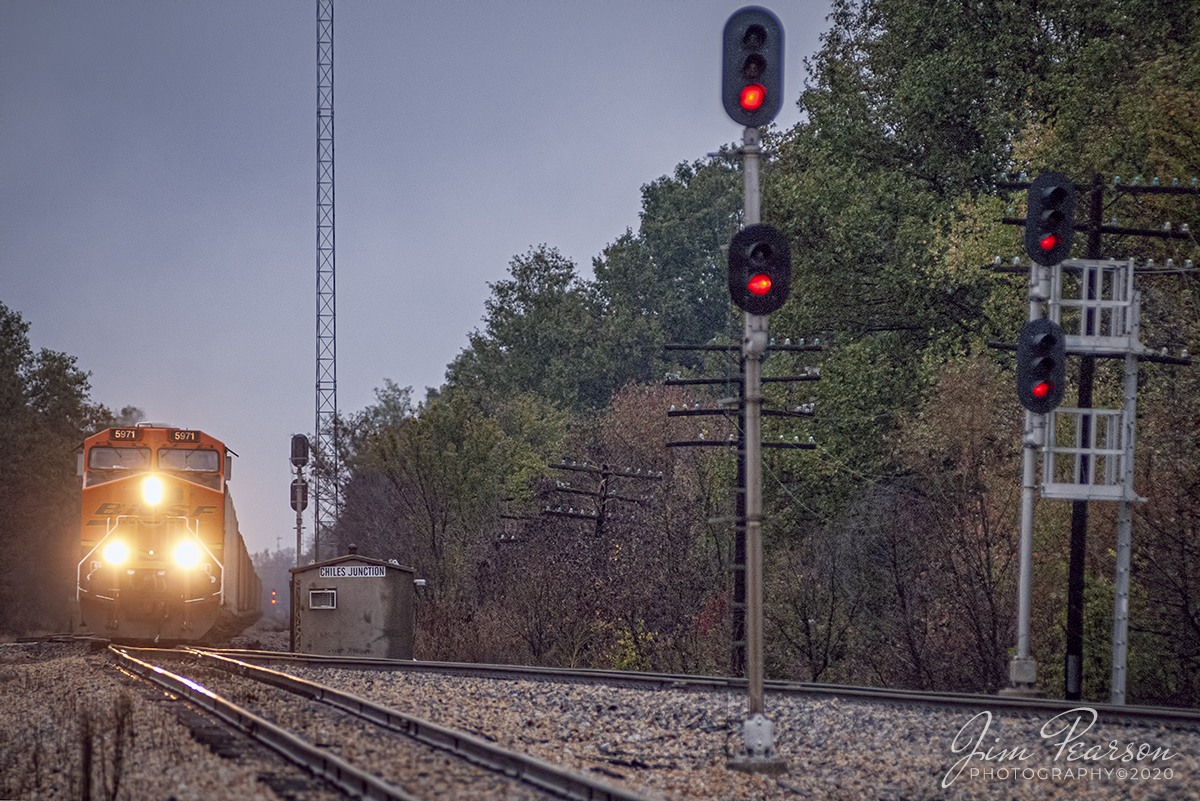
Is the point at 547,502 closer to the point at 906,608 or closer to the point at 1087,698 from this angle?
the point at 906,608

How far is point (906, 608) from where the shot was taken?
2155 centimetres

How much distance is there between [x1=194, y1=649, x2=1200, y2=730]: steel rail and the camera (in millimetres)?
12445

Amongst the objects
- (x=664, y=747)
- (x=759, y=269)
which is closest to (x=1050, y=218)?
(x=759, y=269)

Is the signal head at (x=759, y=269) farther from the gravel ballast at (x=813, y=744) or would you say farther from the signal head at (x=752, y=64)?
the gravel ballast at (x=813, y=744)

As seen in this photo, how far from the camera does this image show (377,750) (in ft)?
33.4

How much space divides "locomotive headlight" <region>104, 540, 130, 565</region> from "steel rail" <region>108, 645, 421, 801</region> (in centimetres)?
758

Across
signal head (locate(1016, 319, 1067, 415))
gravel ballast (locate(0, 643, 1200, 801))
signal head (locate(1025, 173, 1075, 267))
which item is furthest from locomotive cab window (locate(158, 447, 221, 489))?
signal head (locate(1025, 173, 1075, 267))

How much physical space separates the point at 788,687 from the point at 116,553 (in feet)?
43.4

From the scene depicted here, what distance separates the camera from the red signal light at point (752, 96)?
11.5 metres

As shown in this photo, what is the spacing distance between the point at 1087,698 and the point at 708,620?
1470 cm

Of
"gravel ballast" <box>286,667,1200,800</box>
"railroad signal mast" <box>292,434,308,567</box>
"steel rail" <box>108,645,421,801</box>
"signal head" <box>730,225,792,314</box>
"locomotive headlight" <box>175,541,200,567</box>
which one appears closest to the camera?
"steel rail" <box>108,645,421,801</box>

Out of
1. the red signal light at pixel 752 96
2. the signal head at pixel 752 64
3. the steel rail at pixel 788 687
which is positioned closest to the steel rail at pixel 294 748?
the steel rail at pixel 788 687

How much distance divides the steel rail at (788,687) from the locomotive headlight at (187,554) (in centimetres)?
194

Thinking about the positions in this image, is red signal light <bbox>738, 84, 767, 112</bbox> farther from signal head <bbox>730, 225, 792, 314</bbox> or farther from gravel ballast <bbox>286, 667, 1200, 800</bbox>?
gravel ballast <bbox>286, 667, 1200, 800</bbox>
